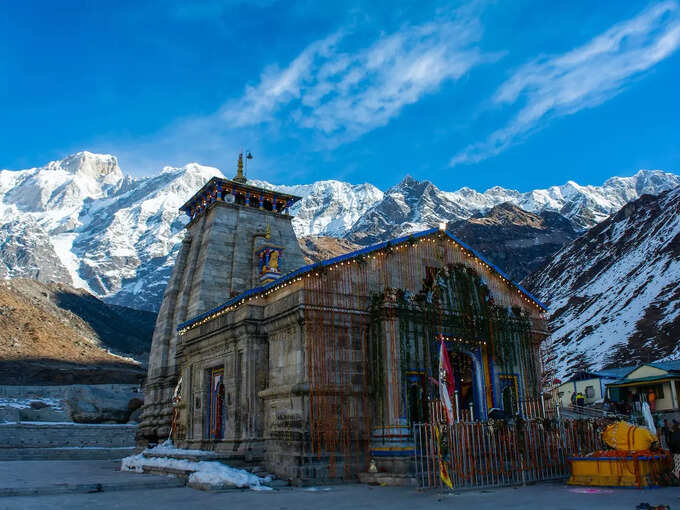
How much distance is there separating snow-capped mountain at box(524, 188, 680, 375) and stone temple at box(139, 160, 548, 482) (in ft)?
159

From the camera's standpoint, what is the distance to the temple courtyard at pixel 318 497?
12078 millimetres

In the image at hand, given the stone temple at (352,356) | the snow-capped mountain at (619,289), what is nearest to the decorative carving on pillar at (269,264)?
the stone temple at (352,356)

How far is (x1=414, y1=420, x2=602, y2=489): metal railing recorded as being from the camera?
14922mm

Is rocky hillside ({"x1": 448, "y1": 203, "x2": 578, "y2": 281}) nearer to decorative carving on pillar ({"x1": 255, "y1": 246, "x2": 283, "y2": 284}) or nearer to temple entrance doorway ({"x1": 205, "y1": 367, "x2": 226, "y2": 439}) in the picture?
decorative carving on pillar ({"x1": 255, "y1": 246, "x2": 283, "y2": 284})

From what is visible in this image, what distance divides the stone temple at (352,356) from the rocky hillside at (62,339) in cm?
5784

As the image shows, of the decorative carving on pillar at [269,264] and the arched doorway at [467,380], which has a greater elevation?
the decorative carving on pillar at [269,264]

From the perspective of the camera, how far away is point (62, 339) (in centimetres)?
9206

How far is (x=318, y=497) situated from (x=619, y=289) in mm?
85960

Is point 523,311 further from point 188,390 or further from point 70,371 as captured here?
point 70,371

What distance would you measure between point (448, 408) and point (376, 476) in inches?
122

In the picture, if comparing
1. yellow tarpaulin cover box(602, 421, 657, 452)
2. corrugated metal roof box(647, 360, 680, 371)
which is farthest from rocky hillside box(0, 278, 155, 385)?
yellow tarpaulin cover box(602, 421, 657, 452)

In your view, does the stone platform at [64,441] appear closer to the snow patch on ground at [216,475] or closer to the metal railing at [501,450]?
the snow patch on ground at [216,475]

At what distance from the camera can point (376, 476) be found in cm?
1694

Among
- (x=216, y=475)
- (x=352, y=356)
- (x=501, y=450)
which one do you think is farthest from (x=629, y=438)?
(x=216, y=475)
